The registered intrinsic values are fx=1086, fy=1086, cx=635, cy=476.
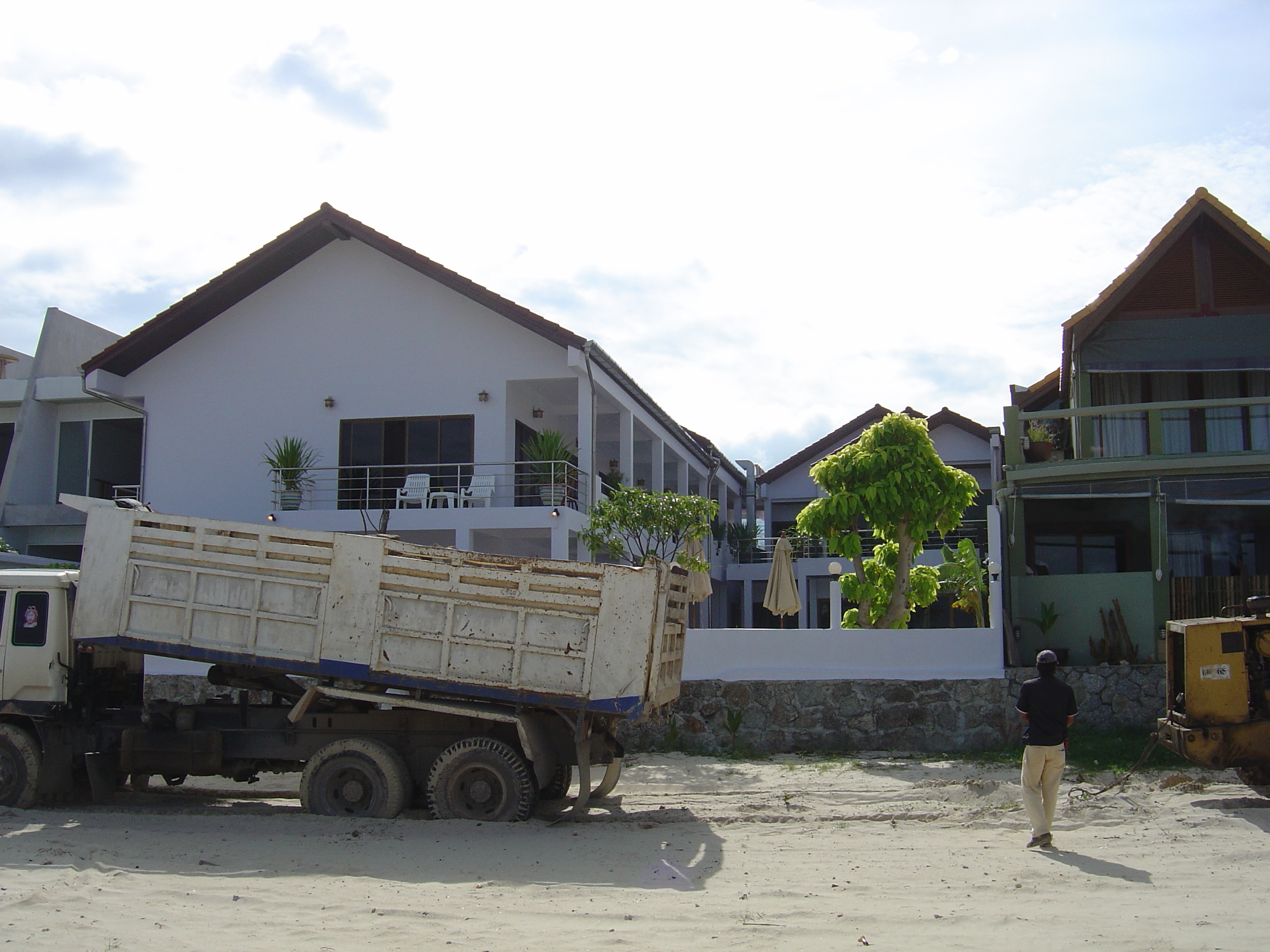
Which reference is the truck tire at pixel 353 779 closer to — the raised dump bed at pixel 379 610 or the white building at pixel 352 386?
the raised dump bed at pixel 379 610

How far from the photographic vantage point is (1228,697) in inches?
406

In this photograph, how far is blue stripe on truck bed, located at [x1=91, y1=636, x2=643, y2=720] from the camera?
9.65 meters

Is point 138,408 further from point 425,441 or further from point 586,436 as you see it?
point 586,436

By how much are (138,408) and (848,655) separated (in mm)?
15080

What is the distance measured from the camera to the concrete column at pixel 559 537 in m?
17.7

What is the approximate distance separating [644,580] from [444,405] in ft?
37.0

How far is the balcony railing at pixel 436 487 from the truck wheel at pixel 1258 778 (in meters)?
10.7

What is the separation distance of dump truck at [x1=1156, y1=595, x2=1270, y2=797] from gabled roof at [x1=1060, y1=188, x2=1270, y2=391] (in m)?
8.47

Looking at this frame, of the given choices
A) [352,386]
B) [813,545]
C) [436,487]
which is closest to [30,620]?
[436,487]

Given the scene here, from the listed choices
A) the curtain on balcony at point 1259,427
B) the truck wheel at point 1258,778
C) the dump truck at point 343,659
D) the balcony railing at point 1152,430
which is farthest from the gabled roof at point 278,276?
the truck wheel at point 1258,778

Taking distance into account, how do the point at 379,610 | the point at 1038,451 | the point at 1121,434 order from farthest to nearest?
the point at 1121,434 < the point at 1038,451 < the point at 379,610

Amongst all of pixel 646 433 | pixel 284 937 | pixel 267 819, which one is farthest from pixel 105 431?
pixel 284 937

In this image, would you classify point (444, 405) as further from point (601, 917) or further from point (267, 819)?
point (601, 917)

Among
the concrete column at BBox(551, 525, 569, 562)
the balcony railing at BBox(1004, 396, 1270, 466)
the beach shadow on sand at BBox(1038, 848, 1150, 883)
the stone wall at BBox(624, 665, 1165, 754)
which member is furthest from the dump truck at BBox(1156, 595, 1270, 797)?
the concrete column at BBox(551, 525, 569, 562)
